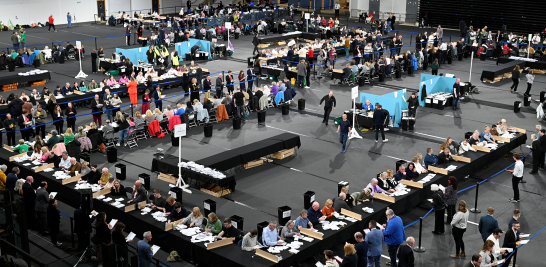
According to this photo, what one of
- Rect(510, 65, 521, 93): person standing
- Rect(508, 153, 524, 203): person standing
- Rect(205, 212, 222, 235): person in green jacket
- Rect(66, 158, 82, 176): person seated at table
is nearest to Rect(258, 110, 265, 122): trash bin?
Rect(66, 158, 82, 176): person seated at table

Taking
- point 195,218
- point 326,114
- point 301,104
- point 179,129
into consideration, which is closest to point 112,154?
point 179,129

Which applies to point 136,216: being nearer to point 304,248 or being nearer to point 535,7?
point 304,248

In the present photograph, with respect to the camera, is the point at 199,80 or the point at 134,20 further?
the point at 134,20

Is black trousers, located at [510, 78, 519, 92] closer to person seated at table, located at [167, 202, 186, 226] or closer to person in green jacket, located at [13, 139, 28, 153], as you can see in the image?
person seated at table, located at [167, 202, 186, 226]

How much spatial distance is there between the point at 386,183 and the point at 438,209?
1609 millimetres

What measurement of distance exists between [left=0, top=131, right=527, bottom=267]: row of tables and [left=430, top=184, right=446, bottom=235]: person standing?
0.88 m

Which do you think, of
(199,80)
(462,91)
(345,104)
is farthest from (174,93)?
(462,91)

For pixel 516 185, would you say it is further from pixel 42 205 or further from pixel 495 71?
pixel 495 71

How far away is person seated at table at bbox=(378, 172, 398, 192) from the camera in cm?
1458

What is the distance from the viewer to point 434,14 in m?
49.2

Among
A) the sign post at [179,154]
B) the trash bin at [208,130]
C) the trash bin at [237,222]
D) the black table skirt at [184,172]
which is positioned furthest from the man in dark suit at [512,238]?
the trash bin at [208,130]

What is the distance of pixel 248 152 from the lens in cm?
1759

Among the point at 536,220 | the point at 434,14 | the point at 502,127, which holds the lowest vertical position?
the point at 536,220

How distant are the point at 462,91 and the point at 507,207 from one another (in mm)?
→ 11787
